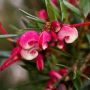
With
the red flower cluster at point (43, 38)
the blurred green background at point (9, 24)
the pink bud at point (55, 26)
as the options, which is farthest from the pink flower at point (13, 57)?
the blurred green background at point (9, 24)

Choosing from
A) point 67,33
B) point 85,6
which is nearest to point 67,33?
point 67,33

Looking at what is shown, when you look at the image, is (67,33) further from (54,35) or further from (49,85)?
(49,85)

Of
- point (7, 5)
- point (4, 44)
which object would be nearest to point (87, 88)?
point (4, 44)

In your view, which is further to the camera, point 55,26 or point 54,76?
point 54,76

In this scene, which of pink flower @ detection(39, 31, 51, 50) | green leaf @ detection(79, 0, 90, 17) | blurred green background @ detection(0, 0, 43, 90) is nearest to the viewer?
pink flower @ detection(39, 31, 51, 50)

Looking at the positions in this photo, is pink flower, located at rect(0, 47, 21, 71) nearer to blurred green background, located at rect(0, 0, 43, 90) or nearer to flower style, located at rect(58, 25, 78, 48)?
flower style, located at rect(58, 25, 78, 48)

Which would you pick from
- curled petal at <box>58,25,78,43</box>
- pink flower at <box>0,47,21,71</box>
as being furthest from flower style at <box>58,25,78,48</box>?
pink flower at <box>0,47,21,71</box>

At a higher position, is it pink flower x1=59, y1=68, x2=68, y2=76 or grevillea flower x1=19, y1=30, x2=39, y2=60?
grevillea flower x1=19, y1=30, x2=39, y2=60

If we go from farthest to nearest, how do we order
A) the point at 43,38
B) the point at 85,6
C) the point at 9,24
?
1. the point at 9,24
2. the point at 85,6
3. the point at 43,38

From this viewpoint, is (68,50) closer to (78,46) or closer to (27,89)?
(78,46)
